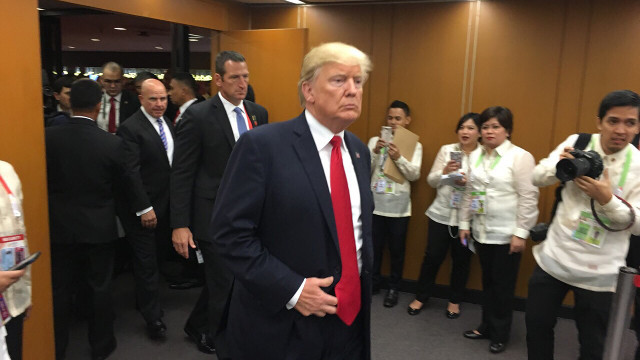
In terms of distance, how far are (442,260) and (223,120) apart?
2350mm

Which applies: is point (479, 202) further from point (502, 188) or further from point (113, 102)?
point (113, 102)

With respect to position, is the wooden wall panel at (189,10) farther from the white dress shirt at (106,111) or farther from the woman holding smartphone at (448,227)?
the woman holding smartphone at (448,227)

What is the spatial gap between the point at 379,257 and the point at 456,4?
240cm

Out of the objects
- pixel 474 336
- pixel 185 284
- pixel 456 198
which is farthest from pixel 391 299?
pixel 185 284

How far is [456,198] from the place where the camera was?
4.01 meters

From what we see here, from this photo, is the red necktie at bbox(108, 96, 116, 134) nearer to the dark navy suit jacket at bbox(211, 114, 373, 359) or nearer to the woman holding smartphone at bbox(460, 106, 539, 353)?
the woman holding smartphone at bbox(460, 106, 539, 353)

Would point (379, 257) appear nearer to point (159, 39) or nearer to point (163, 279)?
point (163, 279)

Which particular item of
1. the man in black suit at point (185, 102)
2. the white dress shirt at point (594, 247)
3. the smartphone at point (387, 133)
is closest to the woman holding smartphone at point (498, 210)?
the smartphone at point (387, 133)

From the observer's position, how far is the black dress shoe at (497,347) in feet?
11.9

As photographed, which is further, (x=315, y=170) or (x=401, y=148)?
(x=401, y=148)

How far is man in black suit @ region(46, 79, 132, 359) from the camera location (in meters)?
3.00

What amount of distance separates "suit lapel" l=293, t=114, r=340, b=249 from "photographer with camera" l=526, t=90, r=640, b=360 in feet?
4.15

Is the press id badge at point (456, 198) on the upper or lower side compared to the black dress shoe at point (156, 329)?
upper

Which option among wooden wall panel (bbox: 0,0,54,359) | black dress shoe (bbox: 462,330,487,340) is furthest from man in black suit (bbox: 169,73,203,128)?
black dress shoe (bbox: 462,330,487,340)
